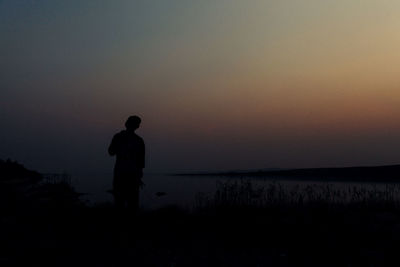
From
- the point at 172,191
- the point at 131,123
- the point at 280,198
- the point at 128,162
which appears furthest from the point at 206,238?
the point at 172,191

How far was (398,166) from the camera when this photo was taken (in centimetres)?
6431

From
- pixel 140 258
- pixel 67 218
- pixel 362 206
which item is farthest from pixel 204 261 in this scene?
pixel 362 206

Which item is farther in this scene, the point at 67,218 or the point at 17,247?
the point at 67,218

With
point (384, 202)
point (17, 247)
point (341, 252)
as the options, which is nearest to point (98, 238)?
point (17, 247)

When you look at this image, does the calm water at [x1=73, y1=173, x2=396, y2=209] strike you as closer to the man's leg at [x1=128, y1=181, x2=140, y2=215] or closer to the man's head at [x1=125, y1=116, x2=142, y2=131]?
the man's leg at [x1=128, y1=181, x2=140, y2=215]

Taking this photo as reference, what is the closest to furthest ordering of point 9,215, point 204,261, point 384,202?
point 204,261
point 9,215
point 384,202

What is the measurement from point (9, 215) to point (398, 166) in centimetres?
5980

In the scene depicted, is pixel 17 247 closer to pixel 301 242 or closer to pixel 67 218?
pixel 67 218

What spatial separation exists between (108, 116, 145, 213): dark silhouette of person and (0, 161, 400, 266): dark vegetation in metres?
0.35

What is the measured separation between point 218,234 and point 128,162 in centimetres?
243

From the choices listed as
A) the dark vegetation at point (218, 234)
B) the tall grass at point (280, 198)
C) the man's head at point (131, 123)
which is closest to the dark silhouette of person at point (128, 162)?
the man's head at point (131, 123)

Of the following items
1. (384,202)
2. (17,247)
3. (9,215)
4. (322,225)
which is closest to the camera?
Answer: (17,247)

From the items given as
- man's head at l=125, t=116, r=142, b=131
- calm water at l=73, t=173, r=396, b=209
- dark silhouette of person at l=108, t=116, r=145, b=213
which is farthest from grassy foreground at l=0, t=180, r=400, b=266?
calm water at l=73, t=173, r=396, b=209

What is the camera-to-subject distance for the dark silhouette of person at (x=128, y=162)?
1053 cm
